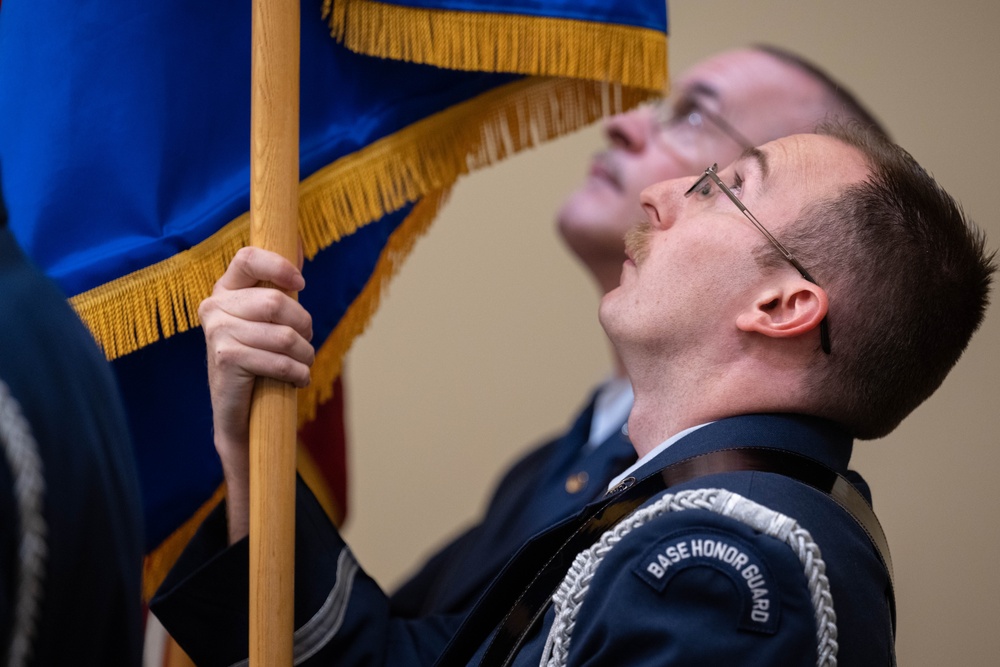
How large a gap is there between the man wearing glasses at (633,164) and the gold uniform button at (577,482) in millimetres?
71

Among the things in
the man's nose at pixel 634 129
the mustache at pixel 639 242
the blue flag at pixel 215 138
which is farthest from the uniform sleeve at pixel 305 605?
the man's nose at pixel 634 129

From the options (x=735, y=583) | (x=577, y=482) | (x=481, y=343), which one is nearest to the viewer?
(x=735, y=583)

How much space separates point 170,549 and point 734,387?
691mm

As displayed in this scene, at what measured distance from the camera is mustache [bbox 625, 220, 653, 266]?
3.99ft

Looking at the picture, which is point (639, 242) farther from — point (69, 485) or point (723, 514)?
point (69, 485)

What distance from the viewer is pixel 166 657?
5.32 feet

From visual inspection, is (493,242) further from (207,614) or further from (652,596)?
(652,596)

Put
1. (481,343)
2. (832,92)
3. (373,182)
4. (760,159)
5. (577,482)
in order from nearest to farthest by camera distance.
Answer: (760,159) < (373,182) < (577,482) < (832,92) < (481,343)

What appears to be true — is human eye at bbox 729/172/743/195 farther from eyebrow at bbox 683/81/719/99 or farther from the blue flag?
eyebrow at bbox 683/81/719/99

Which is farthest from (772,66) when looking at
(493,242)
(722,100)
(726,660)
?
(726,660)

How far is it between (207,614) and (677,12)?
1820mm

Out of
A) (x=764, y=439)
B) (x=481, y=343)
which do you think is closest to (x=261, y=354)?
(x=764, y=439)

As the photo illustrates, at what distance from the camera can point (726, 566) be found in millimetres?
911

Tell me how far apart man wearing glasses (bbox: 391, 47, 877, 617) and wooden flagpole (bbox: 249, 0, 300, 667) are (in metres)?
0.62
